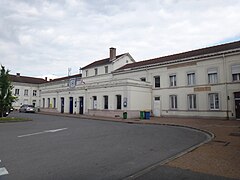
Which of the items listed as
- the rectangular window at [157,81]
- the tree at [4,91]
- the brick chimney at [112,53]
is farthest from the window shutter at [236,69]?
the tree at [4,91]

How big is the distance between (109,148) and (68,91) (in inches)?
1112

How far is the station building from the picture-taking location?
22625 mm

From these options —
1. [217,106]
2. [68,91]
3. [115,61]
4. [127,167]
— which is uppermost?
[115,61]

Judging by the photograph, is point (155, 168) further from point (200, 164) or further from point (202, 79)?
point (202, 79)

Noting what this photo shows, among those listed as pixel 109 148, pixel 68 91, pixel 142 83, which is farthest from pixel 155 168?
pixel 68 91

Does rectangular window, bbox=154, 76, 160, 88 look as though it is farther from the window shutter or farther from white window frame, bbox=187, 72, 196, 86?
the window shutter

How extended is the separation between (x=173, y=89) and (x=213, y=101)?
5.20 m

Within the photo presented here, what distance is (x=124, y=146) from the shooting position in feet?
28.5

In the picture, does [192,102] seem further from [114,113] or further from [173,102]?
[114,113]

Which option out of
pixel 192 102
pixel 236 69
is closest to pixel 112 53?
pixel 192 102

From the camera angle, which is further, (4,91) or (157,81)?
(157,81)

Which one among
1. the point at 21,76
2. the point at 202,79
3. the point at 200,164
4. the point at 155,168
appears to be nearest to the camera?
the point at 155,168

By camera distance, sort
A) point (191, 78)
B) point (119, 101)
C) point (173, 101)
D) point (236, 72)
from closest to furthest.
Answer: point (236, 72) → point (191, 78) → point (119, 101) → point (173, 101)

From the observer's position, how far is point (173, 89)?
27062mm
